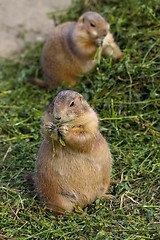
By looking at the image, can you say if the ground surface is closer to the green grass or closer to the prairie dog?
the green grass

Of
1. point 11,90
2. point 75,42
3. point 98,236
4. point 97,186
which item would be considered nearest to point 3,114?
point 11,90

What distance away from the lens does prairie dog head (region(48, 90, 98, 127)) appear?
506cm

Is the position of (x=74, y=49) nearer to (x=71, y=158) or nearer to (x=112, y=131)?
(x=112, y=131)

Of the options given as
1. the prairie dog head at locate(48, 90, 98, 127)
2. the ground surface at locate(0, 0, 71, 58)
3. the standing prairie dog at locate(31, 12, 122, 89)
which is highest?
the prairie dog head at locate(48, 90, 98, 127)

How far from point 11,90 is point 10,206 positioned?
2671mm

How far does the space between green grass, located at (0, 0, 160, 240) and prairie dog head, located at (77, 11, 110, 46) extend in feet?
1.08

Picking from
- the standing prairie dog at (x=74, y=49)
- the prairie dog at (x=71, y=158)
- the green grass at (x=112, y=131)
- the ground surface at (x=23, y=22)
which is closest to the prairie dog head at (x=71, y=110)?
the prairie dog at (x=71, y=158)

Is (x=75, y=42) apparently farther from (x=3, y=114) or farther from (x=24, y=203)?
(x=24, y=203)

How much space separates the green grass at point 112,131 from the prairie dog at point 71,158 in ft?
0.46

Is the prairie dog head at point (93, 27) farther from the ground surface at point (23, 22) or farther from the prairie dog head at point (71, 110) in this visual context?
the prairie dog head at point (71, 110)

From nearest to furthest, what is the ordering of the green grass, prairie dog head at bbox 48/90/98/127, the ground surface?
prairie dog head at bbox 48/90/98/127 < the green grass < the ground surface

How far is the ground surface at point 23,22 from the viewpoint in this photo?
941cm

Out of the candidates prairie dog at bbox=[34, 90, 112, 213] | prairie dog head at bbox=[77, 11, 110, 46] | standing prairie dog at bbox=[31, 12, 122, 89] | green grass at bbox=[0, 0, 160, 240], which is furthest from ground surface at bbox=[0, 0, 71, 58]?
prairie dog at bbox=[34, 90, 112, 213]

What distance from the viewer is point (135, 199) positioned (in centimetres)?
577
